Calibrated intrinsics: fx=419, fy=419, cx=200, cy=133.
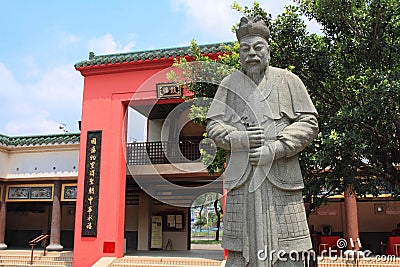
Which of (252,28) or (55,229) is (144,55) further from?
(252,28)

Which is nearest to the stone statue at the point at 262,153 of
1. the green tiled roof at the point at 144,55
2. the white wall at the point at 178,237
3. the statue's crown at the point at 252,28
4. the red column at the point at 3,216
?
the statue's crown at the point at 252,28

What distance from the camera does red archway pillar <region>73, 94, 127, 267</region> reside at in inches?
474

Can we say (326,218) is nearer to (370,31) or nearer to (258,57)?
(370,31)

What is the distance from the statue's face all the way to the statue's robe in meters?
0.12

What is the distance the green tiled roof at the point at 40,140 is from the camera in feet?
48.3

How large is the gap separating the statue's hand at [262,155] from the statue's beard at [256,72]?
605 mm

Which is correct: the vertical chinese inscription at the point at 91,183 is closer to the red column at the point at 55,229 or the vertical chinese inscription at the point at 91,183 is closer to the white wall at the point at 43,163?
the white wall at the point at 43,163

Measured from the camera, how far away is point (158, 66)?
12383mm

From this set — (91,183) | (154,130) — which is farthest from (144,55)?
(154,130)

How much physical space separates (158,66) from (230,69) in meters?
5.72

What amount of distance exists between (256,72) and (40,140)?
13266 mm

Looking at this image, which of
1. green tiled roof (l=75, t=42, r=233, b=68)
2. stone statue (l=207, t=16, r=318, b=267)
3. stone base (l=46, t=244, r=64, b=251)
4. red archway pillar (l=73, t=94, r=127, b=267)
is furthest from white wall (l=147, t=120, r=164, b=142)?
stone statue (l=207, t=16, r=318, b=267)

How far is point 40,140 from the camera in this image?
15.0 metres

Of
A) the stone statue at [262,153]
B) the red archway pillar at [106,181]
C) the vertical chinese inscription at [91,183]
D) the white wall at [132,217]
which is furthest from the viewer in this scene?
the white wall at [132,217]
